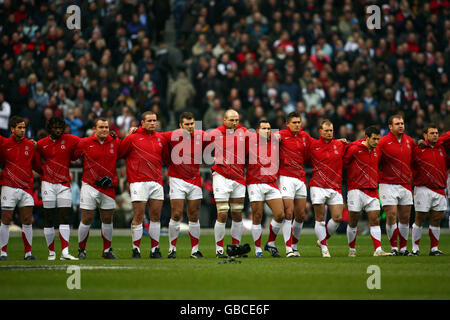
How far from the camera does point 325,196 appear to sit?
1468cm

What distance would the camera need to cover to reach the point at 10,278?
35.5ft

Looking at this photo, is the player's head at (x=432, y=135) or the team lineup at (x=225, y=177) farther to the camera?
the player's head at (x=432, y=135)

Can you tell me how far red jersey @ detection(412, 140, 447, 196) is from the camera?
595 inches

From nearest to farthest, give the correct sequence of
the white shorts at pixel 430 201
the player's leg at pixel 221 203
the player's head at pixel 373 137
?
1. the player's leg at pixel 221 203
2. the player's head at pixel 373 137
3. the white shorts at pixel 430 201

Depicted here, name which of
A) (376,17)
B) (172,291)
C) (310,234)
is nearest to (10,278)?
(172,291)

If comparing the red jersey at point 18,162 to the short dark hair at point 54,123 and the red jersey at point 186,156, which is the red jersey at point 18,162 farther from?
the red jersey at point 186,156

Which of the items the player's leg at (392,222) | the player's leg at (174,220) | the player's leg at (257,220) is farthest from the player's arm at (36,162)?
the player's leg at (392,222)

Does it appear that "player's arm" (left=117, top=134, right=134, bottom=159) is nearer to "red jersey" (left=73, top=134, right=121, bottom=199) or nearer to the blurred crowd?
"red jersey" (left=73, top=134, right=121, bottom=199)

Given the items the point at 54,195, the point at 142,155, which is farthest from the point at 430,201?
the point at 54,195

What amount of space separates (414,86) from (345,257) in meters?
A: 12.8

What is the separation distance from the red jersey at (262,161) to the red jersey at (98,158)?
2.38 m

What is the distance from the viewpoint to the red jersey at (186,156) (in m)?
14.6

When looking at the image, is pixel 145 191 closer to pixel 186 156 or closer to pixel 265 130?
pixel 186 156
